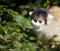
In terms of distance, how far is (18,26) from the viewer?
8.46ft

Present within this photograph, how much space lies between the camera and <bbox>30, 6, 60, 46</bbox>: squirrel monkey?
316 centimetres

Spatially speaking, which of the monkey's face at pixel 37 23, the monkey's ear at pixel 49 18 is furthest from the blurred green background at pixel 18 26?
the monkey's ear at pixel 49 18

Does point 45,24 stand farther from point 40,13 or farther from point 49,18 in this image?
point 40,13

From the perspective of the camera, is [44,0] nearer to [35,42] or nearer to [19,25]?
[35,42]

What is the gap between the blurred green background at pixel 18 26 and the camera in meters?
2.39

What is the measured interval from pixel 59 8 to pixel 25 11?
1.50ft

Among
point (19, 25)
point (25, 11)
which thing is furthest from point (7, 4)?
point (19, 25)

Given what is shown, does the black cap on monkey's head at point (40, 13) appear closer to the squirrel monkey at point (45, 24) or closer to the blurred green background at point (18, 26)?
the squirrel monkey at point (45, 24)

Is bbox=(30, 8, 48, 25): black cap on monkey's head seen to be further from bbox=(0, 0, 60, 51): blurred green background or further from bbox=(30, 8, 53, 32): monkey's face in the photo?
bbox=(0, 0, 60, 51): blurred green background

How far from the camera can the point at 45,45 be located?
329cm

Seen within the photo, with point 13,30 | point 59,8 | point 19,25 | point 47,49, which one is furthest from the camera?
point 59,8

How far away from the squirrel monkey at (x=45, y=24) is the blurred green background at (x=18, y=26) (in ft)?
0.31

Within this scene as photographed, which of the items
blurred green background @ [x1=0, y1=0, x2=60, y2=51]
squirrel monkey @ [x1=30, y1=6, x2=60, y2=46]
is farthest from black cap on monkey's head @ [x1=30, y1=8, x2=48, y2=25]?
blurred green background @ [x1=0, y1=0, x2=60, y2=51]

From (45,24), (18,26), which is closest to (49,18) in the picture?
(45,24)
